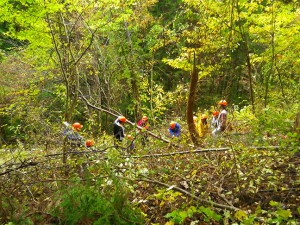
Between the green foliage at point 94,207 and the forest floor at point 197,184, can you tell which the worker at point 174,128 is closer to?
the forest floor at point 197,184

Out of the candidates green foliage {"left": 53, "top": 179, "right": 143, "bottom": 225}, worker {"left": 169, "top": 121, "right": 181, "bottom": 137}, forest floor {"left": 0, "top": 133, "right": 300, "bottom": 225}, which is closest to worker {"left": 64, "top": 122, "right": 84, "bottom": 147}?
forest floor {"left": 0, "top": 133, "right": 300, "bottom": 225}

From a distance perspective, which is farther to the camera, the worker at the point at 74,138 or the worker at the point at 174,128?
the worker at the point at 174,128

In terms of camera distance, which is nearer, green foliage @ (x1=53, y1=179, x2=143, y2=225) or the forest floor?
green foliage @ (x1=53, y1=179, x2=143, y2=225)

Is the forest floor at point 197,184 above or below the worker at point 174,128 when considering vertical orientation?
above

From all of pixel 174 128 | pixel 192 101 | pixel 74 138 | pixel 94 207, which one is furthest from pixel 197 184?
pixel 174 128

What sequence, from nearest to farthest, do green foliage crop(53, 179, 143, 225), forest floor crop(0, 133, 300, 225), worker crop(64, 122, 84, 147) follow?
green foliage crop(53, 179, 143, 225) < forest floor crop(0, 133, 300, 225) < worker crop(64, 122, 84, 147)

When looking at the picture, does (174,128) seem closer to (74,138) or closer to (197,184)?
(74,138)

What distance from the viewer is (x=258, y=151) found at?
516 centimetres

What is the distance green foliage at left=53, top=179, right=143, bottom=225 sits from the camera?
142 inches

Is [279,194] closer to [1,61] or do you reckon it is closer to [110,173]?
[110,173]

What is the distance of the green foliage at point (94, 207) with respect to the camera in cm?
361

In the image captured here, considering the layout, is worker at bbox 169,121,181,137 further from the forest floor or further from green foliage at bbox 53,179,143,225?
green foliage at bbox 53,179,143,225

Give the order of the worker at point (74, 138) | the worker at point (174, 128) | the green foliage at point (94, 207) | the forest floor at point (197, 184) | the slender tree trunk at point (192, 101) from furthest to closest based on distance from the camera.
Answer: the worker at point (174, 128), the slender tree trunk at point (192, 101), the worker at point (74, 138), the forest floor at point (197, 184), the green foliage at point (94, 207)

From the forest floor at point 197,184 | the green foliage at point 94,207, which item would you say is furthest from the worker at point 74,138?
the green foliage at point 94,207
